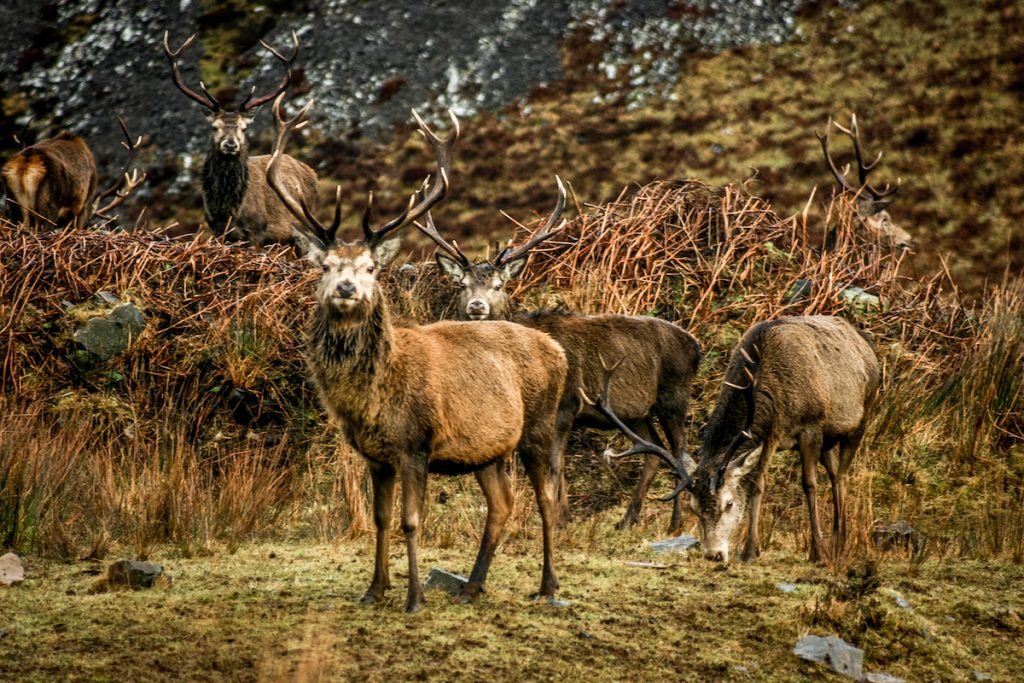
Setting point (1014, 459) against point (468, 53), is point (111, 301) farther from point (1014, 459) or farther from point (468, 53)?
point (468, 53)

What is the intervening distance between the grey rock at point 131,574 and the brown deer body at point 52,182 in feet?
23.1

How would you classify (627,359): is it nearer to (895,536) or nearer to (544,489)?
(895,536)

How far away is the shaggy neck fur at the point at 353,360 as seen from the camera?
682 cm

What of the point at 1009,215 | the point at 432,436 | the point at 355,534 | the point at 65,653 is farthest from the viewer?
the point at 1009,215

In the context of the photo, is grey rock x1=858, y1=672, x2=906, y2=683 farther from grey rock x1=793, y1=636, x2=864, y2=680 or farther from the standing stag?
the standing stag

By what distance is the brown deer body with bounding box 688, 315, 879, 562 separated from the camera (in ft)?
28.6

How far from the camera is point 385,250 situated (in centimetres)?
743

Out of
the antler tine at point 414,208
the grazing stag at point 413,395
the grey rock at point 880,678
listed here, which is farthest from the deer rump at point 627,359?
the grey rock at point 880,678

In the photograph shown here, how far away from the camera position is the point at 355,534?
8773 mm

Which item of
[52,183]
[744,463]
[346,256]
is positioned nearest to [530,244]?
[744,463]

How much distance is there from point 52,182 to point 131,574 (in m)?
7.72

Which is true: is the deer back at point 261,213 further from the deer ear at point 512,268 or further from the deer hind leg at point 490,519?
the deer hind leg at point 490,519

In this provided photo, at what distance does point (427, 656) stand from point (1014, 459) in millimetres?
8094

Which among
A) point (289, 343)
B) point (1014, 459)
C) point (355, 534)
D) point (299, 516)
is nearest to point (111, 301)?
point (289, 343)
